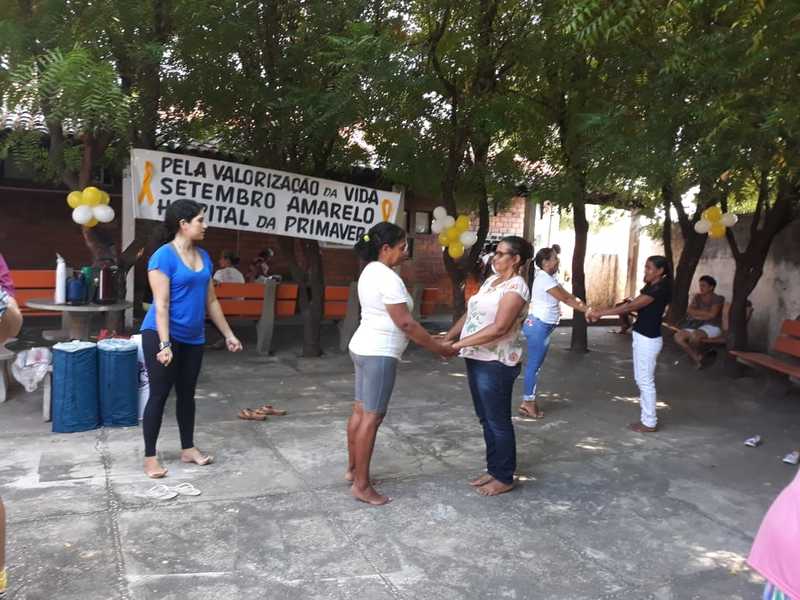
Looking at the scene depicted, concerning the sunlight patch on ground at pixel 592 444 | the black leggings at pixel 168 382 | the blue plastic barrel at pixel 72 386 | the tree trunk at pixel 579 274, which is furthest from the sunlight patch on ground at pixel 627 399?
the blue plastic barrel at pixel 72 386

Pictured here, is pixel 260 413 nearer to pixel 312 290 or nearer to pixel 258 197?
pixel 258 197

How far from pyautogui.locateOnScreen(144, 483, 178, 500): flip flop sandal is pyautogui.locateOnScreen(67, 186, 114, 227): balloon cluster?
3.71 meters

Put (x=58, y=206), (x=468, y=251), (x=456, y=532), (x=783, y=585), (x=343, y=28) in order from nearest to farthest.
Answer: (x=783, y=585) < (x=456, y=532) < (x=343, y=28) < (x=468, y=251) < (x=58, y=206)

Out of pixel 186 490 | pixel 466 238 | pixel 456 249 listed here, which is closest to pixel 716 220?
pixel 466 238

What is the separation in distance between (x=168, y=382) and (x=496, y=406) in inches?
83.3

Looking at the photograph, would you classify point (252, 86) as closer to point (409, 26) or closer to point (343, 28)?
point (343, 28)

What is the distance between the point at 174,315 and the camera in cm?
434

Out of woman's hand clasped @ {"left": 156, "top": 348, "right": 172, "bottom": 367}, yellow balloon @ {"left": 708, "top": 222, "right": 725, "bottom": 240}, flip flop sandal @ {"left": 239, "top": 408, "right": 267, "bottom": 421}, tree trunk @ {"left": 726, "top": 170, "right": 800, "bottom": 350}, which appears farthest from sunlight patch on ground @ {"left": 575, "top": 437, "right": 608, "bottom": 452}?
yellow balloon @ {"left": 708, "top": 222, "right": 725, "bottom": 240}

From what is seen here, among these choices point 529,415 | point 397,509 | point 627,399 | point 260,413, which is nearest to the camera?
point 397,509

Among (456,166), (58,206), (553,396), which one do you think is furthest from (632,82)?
(58,206)

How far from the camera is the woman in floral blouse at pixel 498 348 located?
4.21m

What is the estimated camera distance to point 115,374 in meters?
5.50

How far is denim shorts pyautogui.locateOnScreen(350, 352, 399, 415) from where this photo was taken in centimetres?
404

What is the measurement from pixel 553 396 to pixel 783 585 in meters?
5.47
